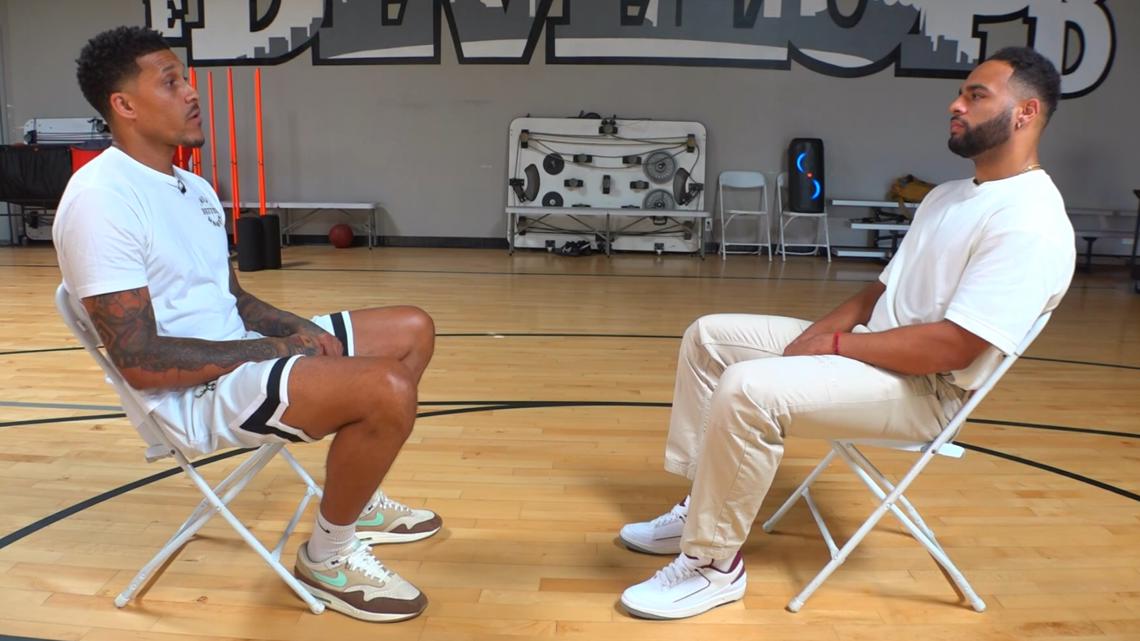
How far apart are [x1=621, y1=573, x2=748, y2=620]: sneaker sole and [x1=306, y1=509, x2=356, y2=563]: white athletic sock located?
602 mm

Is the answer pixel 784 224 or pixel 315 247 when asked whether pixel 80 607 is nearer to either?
pixel 315 247

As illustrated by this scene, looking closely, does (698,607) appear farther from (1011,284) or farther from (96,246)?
(96,246)

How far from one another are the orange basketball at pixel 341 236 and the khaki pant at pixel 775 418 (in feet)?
24.1

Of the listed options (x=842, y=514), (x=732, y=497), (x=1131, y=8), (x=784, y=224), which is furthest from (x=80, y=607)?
(x=1131, y=8)

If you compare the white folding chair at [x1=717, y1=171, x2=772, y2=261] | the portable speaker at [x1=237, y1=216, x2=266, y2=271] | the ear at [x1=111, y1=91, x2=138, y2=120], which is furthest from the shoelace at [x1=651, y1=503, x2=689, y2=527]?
the white folding chair at [x1=717, y1=171, x2=772, y2=261]

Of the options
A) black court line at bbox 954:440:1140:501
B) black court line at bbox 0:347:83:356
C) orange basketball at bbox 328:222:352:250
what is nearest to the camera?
black court line at bbox 954:440:1140:501

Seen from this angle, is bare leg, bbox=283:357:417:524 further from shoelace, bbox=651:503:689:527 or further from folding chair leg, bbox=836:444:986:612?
folding chair leg, bbox=836:444:986:612

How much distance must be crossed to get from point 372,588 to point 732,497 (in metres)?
0.78

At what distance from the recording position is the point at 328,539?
5.30ft

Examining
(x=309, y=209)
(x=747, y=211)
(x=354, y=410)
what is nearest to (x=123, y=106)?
(x=354, y=410)

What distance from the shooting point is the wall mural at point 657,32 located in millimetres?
7969

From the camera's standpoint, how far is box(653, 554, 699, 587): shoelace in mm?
1659

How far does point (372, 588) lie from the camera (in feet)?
5.33

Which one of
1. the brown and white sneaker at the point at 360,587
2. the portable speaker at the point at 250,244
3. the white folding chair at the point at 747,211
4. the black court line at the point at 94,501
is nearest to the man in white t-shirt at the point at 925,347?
the brown and white sneaker at the point at 360,587
